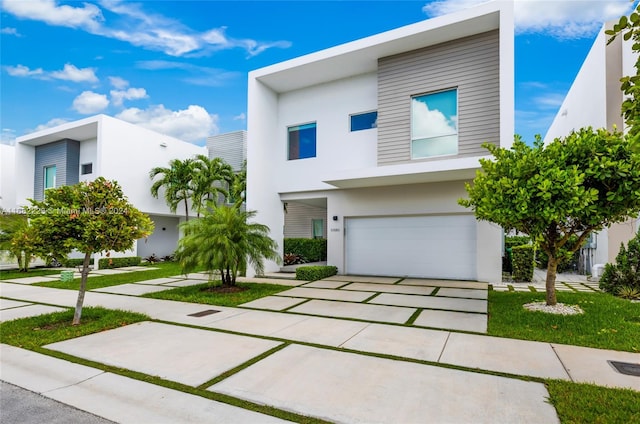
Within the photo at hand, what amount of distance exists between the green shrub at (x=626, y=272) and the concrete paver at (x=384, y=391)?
7.02 metres

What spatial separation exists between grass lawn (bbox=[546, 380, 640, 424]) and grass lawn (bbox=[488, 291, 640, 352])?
1.56 m

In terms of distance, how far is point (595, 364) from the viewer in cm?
377

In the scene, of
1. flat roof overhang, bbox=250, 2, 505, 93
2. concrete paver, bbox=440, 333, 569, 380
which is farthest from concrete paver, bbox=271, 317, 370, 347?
flat roof overhang, bbox=250, 2, 505, 93

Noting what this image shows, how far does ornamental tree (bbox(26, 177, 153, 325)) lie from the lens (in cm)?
537

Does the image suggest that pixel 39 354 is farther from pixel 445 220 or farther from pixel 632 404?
pixel 445 220

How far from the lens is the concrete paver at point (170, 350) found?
3705 millimetres

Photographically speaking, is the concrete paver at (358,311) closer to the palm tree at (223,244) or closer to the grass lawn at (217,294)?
the grass lawn at (217,294)

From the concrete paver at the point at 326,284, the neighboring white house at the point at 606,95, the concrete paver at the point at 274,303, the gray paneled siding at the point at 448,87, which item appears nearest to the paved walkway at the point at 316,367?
the concrete paver at the point at 274,303

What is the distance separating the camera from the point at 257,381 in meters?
3.38

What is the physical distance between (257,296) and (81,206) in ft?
13.6

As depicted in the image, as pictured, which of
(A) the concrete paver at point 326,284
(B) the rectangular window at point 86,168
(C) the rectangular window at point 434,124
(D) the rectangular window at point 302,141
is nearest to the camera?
(A) the concrete paver at point 326,284

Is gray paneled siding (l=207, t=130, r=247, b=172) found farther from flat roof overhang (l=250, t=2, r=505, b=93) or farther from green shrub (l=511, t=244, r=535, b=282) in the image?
green shrub (l=511, t=244, r=535, b=282)

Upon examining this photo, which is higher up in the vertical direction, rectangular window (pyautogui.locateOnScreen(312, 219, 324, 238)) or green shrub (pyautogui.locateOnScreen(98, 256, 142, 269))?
rectangular window (pyautogui.locateOnScreen(312, 219, 324, 238))

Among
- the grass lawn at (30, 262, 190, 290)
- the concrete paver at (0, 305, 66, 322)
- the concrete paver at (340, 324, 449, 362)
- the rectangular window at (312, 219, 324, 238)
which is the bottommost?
the grass lawn at (30, 262, 190, 290)
